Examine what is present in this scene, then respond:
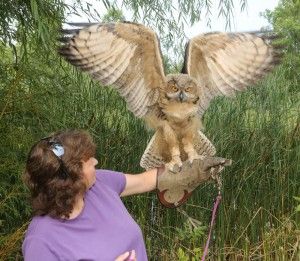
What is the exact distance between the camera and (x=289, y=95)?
9.93 feet

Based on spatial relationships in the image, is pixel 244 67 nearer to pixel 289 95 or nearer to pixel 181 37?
pixel 181 37

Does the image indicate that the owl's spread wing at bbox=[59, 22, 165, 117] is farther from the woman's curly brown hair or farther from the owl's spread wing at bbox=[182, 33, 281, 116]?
the woman's curly brown hair

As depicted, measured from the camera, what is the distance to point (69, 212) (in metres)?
1.28

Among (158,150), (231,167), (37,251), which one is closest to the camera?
(37,251)

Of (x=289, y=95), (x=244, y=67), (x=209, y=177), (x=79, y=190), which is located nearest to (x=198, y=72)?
(x=244, y=67)

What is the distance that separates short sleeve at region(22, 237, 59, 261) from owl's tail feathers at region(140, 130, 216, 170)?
502 millimetres

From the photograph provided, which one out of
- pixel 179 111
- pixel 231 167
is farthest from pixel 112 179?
pixel 231 167

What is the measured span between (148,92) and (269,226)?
1498 millimetres

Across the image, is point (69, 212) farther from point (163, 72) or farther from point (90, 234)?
point (163, 72)

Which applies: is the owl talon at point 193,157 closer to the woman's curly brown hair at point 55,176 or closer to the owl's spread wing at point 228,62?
the owl's spread wing at point 228,62

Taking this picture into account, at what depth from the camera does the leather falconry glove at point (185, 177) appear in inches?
60.2

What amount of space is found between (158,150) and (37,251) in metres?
0.56

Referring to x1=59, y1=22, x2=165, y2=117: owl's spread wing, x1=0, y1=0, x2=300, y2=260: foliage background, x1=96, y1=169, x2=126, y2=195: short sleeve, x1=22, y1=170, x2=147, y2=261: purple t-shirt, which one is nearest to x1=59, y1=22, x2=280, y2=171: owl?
x1=59, y1=22, x2=165, y2=117: owl's spread wing

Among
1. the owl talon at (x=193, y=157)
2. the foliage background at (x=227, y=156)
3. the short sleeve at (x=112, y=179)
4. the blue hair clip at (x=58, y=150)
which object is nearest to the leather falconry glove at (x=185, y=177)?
the owl talon at (x=193, y=157)
